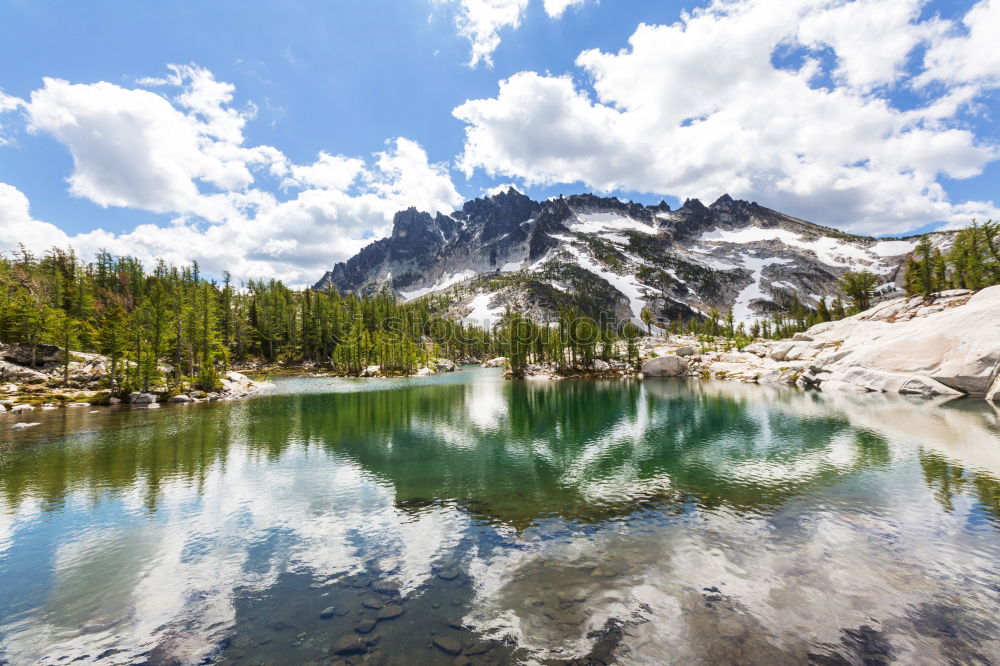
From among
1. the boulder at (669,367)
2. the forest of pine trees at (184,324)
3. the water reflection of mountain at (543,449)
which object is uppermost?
the forest of pine trees at (184,324)

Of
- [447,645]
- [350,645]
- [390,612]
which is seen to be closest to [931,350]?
[447,645]

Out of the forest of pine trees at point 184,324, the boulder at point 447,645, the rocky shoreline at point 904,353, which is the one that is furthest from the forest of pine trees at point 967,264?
the forest of pine trees at point 184,324

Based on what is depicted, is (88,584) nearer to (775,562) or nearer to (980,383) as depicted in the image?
(775,562)

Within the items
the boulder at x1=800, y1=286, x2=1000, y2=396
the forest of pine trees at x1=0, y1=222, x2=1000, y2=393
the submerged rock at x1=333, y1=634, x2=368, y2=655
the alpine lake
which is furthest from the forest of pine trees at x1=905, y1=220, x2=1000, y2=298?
the submerged rock at x1=333, y1=634, x2=368, y2=655

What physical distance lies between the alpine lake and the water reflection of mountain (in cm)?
27

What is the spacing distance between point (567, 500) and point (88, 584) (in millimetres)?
18906

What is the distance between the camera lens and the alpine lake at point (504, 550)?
1009cm

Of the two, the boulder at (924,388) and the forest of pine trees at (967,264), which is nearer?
the boulder at (924,388)

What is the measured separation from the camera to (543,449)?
105 ft

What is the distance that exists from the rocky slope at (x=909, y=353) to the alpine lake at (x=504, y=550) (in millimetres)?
25400

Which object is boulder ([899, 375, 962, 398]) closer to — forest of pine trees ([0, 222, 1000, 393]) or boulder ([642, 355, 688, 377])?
forest of pine trees ([0, 222, 1000, 393])

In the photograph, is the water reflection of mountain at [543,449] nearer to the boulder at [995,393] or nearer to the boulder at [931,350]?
the boulder at [931,350]

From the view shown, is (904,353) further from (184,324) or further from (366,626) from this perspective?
(184,324)

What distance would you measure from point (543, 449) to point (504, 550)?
17308mm
